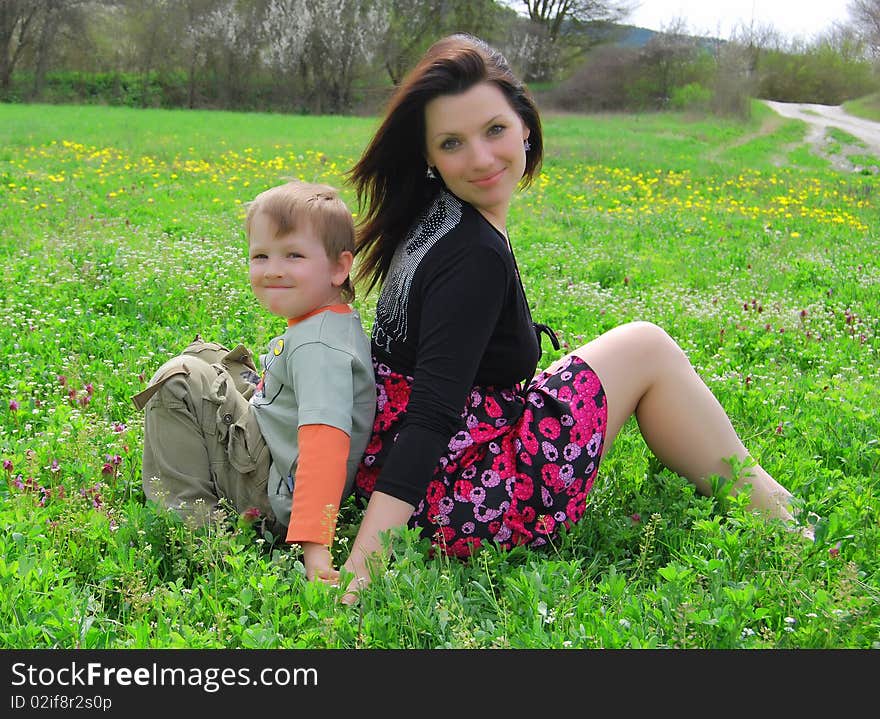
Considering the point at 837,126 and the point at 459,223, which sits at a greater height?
the point at 837,126

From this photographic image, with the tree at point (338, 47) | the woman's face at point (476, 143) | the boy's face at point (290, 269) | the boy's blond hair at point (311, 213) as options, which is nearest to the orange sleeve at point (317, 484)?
the boy's face at point (290, 269)

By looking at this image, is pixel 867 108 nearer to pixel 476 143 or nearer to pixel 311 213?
pixel 476 143

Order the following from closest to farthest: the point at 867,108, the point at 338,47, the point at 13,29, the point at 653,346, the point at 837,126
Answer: the point at 653,346 < the point at 837,126 < the point at 867,108 < the point at 13,29 < the point at 338,47

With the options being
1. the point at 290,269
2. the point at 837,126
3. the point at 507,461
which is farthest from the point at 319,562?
the point at 837,126

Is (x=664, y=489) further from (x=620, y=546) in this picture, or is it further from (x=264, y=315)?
(x=264, y=315)

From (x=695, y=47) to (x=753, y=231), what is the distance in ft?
115

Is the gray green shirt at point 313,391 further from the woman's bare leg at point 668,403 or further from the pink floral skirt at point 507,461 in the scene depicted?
the woman's bare leg at point 668,403

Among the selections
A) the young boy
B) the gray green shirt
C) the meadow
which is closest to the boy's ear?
the young boy

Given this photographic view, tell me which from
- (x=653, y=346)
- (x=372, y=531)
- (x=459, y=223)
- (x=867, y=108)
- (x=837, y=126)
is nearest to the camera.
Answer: (x=372, y=531)

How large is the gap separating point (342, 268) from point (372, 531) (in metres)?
0.82

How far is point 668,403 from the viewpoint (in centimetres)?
296

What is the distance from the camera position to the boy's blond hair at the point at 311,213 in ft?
8.81

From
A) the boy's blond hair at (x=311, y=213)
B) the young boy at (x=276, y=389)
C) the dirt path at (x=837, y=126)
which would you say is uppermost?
the dirt path at (x=837, y=126)

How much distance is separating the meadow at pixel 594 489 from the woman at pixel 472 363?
13cm
